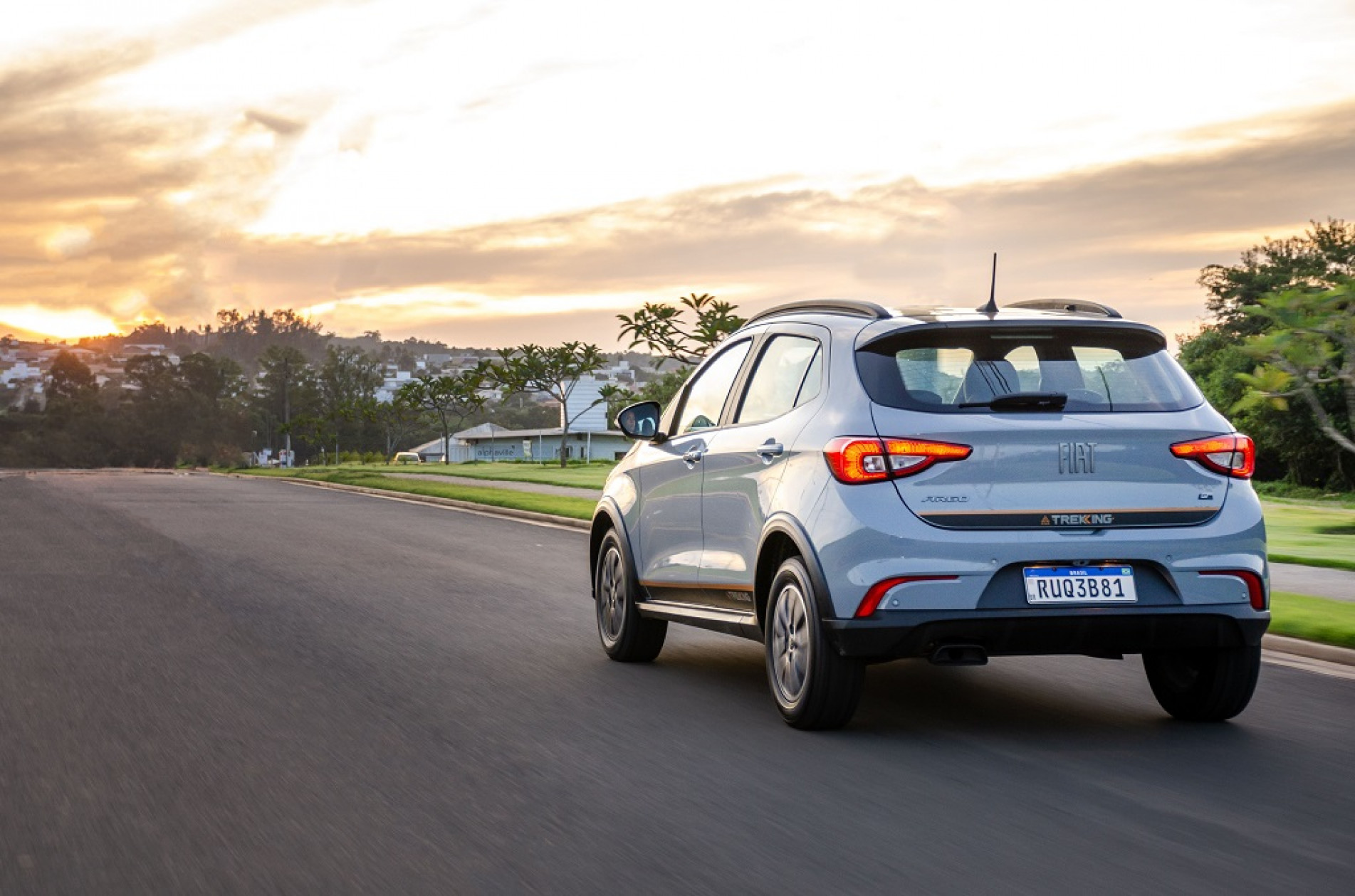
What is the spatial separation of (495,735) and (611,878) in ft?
8.01

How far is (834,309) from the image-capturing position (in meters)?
7.76

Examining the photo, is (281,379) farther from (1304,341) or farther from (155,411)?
(1304,341)

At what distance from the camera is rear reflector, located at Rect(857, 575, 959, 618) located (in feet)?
21.7

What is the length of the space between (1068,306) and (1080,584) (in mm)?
1614

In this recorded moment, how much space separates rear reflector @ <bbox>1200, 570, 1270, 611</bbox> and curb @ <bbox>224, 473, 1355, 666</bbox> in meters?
3.36

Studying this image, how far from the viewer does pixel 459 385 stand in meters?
97.3

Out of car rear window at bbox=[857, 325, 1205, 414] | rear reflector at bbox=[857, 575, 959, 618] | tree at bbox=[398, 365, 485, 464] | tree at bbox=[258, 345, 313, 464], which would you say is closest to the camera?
rear reflector at bbox=[857, 575, 959, 618]

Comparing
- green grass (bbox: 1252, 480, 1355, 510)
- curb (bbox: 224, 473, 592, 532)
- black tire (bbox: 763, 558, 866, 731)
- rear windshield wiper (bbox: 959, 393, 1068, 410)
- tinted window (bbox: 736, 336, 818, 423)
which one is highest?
tinted window (bbox: 736, 336, 818, 423)

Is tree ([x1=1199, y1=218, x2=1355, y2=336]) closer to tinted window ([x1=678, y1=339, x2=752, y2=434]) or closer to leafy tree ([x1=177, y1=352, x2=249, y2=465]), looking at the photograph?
tinted window ([x1=678, y1=339, x2=752, y2=434])

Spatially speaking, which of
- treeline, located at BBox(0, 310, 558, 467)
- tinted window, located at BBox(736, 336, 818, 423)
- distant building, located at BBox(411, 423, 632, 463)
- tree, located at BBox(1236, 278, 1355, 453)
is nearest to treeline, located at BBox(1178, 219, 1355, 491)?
tree, located at BBox(1236, 278, 1355, 453)

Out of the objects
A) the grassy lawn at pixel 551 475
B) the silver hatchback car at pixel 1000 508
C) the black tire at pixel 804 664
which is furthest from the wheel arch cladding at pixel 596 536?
the grassy lawn at pixel 551 475

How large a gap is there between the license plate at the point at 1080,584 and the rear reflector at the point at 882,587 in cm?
34

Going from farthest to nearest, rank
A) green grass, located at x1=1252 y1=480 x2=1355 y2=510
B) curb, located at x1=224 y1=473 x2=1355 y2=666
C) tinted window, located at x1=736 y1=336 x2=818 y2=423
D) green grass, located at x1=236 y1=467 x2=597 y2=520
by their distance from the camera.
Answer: green grass, located at x1=1252 y1=480 x2=1355 y2=510 < green grass, located at x1=236 y1=467 x2=597 y2=520 < curb, located at x1=224 y1=473 x2=1355 y2=666 < tinted window, located at x1=736 y1=336 x2=818 y2=423

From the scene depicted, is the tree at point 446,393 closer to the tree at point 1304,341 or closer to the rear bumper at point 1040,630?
the tree at point 1304,341
